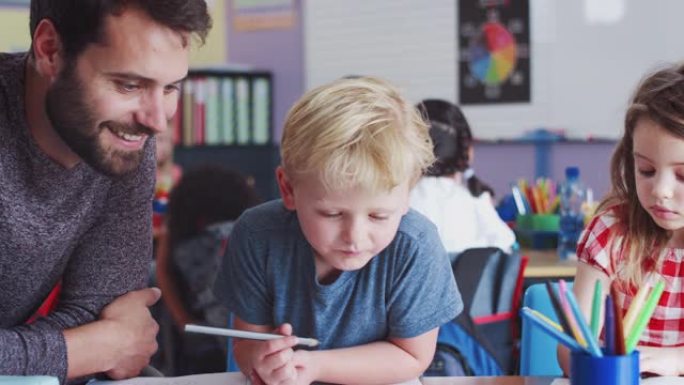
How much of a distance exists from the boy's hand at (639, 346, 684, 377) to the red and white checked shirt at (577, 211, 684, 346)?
15 centimetres

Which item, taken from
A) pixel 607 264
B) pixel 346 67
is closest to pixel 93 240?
pixel 607 264

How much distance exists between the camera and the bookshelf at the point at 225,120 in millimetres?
4989

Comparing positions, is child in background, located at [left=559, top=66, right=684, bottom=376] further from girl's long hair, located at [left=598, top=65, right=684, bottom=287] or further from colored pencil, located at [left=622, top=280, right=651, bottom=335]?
colored pencil, located at [left=622, top=280, right=651, bottom=335]

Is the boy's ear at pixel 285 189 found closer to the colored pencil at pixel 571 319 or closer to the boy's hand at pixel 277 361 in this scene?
the boy's hand at pixel 277 361

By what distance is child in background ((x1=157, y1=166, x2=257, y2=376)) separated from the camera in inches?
121

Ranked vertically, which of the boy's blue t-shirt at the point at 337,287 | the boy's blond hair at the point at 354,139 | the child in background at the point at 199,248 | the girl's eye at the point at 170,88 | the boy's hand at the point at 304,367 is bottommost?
the child in background at the point at 199,248

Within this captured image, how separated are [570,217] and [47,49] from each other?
6.36ft

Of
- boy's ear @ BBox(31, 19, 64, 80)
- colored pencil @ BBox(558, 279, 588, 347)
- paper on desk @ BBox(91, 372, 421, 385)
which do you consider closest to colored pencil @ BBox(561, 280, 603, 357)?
colored pencil @ BBox(558, 279, 588, 347)

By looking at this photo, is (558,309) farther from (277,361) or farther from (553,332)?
(277,361)

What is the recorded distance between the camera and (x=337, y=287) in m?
1.35

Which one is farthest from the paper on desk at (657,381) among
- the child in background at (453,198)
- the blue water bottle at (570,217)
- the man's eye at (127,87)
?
the blue water bottle at (570,217)

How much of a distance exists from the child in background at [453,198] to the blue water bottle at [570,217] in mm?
180

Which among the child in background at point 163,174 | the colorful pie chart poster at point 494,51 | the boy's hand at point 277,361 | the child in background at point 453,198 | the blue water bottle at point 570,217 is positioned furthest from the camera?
the colorful pie chart poster at point 494,51

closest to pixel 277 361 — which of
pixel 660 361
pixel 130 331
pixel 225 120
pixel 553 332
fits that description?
pixel 130 331
